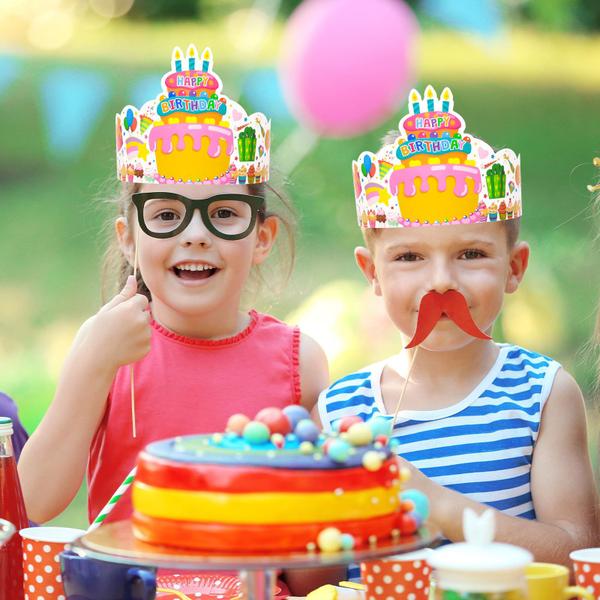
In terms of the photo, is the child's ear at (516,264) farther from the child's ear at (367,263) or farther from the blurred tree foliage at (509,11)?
the blurred tree foliage at (509,11)

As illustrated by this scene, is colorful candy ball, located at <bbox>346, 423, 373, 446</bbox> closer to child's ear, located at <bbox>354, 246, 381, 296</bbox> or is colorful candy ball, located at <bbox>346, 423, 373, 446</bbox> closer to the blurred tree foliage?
child's ear, located at <bbox>354, 246, 381, 296</bbox>

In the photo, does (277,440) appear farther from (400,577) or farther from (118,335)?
(118,335)

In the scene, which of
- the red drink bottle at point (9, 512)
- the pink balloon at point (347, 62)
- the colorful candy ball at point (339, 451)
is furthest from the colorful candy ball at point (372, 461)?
the pink balloon at point (347, 62)

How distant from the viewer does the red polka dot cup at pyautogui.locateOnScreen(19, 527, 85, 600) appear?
160 cm

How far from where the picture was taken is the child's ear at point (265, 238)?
7.50 ft

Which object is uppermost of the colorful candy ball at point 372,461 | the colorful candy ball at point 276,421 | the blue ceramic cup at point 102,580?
the colorful candy ball at point 276,421

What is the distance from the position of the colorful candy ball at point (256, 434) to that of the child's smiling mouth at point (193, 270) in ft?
2.39

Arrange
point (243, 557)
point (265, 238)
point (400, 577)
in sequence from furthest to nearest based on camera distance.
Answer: point (265, 238) → point (400, 577) → point (243, 557)

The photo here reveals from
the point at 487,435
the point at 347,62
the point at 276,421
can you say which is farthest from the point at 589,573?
the point at 347,62

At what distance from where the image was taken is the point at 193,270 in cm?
214

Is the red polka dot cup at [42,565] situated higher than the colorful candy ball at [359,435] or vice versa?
the colorful candy ball at [359,435]

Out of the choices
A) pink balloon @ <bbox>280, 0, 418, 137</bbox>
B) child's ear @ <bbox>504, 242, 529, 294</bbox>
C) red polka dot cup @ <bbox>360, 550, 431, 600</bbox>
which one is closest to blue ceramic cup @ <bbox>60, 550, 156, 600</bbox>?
red polka dot cup @ <bbox>360, 550, 431, 600</bbox>

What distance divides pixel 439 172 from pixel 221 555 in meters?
0.91

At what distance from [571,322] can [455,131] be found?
143 inches
